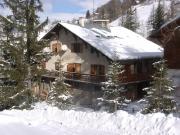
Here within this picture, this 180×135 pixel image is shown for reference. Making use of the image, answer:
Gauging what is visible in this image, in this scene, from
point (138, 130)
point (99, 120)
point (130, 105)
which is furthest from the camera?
point (130, 105)

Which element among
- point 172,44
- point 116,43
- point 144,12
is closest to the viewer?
point 172,44

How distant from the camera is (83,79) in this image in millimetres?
38938

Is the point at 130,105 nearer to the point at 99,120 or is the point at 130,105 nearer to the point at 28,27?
the point at 28,27

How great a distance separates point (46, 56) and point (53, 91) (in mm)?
3359

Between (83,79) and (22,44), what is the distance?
1321 centimetres

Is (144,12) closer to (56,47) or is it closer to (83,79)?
(56,47)

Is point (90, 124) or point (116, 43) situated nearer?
point (90, 124)

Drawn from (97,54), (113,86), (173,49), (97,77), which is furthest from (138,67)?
(113,86)

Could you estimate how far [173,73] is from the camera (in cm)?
2727

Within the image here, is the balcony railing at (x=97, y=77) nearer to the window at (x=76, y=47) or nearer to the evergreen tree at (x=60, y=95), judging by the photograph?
the window at (x=76, y=47)

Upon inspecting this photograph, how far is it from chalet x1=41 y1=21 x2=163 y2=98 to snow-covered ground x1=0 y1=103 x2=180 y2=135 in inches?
773

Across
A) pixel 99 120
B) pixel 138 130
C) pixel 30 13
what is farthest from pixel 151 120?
pixel 30 13

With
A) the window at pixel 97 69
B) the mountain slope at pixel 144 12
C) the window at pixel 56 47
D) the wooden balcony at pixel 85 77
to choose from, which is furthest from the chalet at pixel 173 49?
the mountain slope at pixel 144 12

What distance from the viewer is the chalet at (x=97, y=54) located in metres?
37.7
